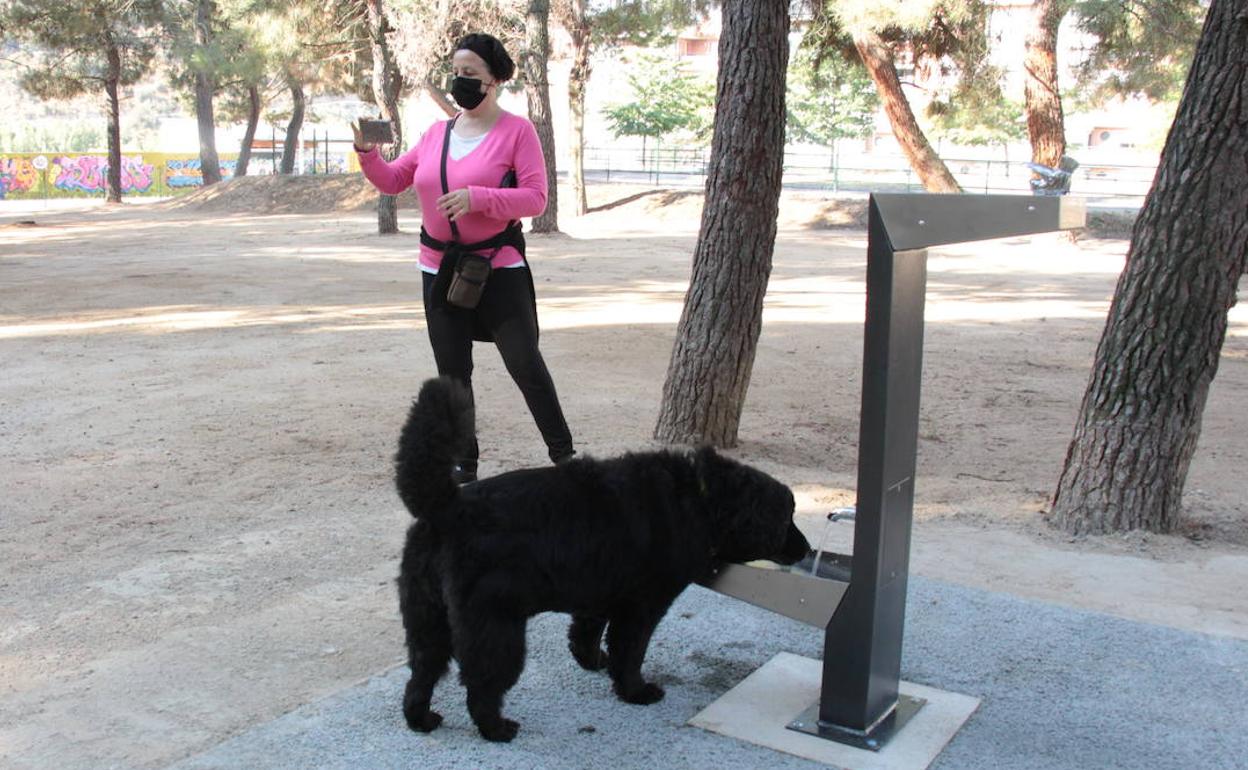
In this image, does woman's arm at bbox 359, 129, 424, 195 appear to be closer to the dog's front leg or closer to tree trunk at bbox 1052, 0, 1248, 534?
the dog's front leg

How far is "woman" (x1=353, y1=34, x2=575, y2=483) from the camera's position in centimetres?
478

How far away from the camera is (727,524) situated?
315cm

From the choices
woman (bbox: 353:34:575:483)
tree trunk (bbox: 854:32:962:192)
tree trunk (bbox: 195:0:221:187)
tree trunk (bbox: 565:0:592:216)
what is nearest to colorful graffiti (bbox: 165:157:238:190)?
tree trunk (bbox: 195:0:221:187)

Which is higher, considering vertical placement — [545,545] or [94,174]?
[94,174]

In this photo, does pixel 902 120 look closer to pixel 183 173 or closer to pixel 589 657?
pixel 589 657

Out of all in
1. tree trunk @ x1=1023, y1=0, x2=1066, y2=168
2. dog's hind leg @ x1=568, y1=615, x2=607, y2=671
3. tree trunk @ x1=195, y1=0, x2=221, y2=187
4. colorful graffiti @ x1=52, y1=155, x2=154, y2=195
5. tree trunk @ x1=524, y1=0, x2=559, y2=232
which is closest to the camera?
dog's hind leg @ x1=568, y1=615, x2=607, y2=671

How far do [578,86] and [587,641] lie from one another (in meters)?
26.4

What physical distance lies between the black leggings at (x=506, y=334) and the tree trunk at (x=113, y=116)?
117ft

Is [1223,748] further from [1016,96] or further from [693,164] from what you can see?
[1016,96]

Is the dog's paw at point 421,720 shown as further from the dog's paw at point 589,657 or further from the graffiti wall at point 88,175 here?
the graffiti wall at point 88,175

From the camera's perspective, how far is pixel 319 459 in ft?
20.9

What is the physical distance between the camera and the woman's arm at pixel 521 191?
183 inches

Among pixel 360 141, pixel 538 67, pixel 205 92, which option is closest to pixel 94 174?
pixel 205 92

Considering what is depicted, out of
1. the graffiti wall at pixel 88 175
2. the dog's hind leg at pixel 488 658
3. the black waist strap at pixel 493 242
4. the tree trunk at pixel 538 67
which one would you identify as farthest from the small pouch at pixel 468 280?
the graffiti wall at pixel 88 175
